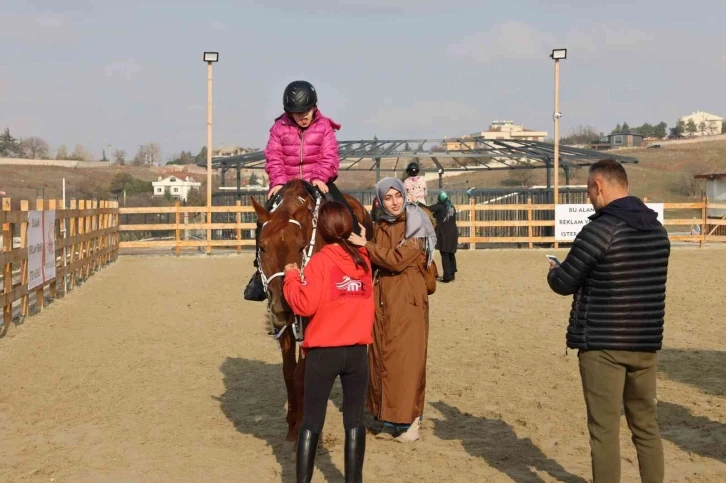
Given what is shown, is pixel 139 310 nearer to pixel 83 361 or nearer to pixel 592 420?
pixel 83 361

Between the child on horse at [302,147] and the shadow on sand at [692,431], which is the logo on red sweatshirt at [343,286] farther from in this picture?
the shadow on sand at [692,431]

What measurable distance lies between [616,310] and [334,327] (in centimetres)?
137

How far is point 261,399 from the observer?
7.36 meters

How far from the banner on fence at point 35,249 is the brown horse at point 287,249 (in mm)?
7052

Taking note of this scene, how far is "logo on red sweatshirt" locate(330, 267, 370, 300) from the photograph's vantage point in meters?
4.40

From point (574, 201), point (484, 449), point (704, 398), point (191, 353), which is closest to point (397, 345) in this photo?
point (484, 449)

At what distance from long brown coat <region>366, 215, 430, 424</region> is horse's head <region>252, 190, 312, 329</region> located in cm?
88

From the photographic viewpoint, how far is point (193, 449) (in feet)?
19.0

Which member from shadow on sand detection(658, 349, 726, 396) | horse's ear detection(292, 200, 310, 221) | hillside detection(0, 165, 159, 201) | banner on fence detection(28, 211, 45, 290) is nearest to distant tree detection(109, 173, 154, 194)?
hillside detection(0, 165, 159, 201)

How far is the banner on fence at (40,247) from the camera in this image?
466 inches

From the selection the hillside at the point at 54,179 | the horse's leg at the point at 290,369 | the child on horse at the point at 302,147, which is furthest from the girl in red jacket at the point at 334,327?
the hillside at the point at 54,179

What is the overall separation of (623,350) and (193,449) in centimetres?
296

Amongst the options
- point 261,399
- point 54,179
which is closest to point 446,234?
point 261,399

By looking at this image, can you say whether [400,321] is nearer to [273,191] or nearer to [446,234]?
[273,191]
